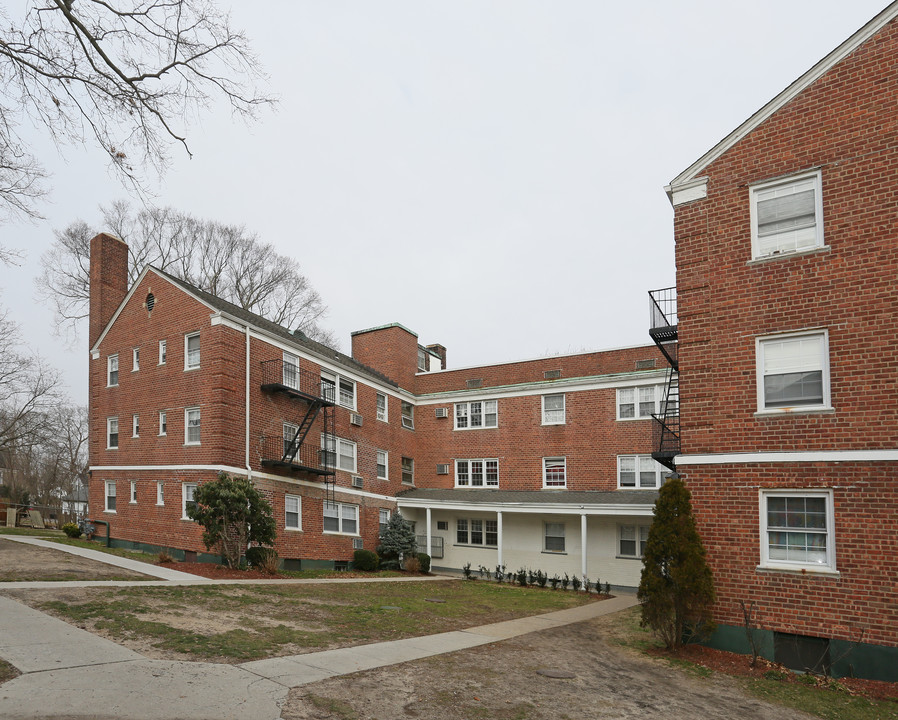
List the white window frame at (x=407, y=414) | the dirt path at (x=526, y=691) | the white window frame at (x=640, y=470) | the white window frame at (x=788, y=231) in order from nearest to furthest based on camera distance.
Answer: the dirt path at (x=526, y=691) → the white window frame at (x=788, y=231) → the white window frame at (x=640, y=470) → the white window frame at (x=407, y=414)

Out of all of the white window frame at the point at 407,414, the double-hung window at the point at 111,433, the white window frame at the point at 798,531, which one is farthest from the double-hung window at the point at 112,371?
the white window frame at the point at 798,531

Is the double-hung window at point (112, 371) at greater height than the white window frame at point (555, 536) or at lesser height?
greater

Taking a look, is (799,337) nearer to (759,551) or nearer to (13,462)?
(759,551)

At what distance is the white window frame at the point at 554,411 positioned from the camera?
92.7 feet

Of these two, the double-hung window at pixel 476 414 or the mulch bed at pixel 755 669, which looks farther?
the double-hung window at pixel 476 414

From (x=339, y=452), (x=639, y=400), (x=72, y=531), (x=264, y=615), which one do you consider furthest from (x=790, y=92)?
(x=72, y=531)

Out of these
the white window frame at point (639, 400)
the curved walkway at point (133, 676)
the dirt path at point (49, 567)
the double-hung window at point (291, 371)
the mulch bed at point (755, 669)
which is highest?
the double-hung window at point (291, 371)

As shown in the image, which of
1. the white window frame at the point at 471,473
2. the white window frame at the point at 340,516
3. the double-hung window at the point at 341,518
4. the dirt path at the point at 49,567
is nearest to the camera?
the dirt path at the point at 49,567

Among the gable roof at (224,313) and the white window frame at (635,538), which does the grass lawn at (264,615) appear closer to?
the white window frame at (635,538)

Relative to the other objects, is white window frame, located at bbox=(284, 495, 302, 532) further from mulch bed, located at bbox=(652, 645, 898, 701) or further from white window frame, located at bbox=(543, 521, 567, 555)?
mulch bed, located at bbox=(652, 645, 898, 701)

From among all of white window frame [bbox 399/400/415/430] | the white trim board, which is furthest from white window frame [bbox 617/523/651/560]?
the white trim board

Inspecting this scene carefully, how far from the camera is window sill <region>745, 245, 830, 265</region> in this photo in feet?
41.7

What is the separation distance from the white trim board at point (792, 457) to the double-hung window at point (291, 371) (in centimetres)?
1459

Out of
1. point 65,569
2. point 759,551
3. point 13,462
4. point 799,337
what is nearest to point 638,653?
point 759,551
